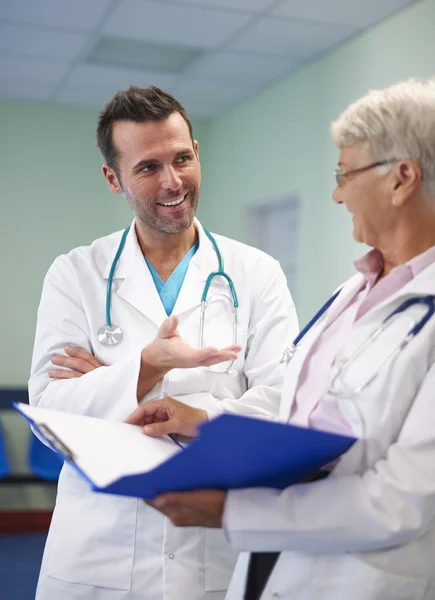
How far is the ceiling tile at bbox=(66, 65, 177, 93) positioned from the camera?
183 inches

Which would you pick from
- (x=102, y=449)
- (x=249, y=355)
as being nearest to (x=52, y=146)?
(x=249, y=355)

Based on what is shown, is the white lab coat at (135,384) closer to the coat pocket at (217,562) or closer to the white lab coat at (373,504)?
the coat pocket at (217,562)

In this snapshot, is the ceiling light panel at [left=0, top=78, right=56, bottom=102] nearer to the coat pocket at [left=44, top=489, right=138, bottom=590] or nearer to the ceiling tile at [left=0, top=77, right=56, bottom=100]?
the ceiling tile at [left=0, top=77, right=56, bottom=100]

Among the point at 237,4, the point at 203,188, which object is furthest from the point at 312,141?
the point at 203,188

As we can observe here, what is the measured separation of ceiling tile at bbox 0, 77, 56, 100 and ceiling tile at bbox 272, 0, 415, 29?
193cm

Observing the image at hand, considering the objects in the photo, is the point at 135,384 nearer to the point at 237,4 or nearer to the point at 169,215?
the point at 169,215

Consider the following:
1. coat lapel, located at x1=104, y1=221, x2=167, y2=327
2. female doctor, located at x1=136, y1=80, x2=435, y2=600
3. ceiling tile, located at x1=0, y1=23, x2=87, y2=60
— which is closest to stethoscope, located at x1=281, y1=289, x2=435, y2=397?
female doctor, located at x1=136, y1=80, x2=435, y2=600

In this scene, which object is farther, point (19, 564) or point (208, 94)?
point (208, 94)

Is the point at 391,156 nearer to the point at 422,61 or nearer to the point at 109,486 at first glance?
the point at 109,486

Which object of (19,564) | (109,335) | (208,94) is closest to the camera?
(109,335)

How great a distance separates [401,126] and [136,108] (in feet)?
2.59

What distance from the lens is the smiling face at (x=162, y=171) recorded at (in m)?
1.76

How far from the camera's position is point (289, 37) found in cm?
405

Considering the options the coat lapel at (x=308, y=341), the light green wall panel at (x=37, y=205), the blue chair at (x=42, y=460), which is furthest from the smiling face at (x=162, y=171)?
the light green wall panel at (x=37, y=205)
